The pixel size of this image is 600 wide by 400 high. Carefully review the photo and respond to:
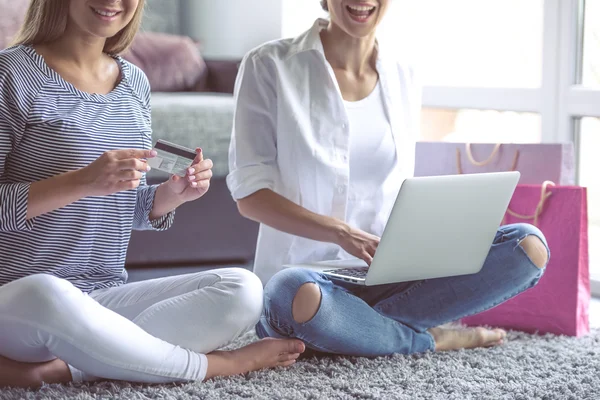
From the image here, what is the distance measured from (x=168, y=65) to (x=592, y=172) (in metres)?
1.33

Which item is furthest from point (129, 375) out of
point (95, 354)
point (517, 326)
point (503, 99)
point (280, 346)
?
point (503, 99)

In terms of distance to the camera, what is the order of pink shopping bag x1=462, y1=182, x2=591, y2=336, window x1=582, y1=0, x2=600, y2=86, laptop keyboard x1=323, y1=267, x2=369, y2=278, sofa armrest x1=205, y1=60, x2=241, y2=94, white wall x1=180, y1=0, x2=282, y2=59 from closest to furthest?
laptop keyboard x1=323, y1=267, x2=369, y2=278
pink shopping bag x1=462, y1=182, x2=591, y2=336
window x1=582, y1=0, x2=600, y2=86
sofa armrest x1=205, y1=60, x2=241, y2=94
white wall x1=180, y1=0, x2=282, y2=59

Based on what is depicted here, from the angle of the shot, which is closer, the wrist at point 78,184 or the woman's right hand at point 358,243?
the wrist at point 78,184

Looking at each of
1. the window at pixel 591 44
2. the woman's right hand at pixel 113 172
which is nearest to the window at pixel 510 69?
the window at pixel 591 44

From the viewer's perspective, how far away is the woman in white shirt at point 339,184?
1.66m

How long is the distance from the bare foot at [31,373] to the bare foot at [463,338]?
0.71 m

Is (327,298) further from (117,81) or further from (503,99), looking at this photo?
(503,99)

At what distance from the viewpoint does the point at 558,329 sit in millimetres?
1928

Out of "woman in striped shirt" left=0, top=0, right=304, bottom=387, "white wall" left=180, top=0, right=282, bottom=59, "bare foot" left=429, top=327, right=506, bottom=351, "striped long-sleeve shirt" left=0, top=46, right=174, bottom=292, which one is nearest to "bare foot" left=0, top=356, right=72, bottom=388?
"woman in striped shirt" left=0, top=0, right=304, bottom=387

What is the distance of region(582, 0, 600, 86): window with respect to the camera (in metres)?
2.42

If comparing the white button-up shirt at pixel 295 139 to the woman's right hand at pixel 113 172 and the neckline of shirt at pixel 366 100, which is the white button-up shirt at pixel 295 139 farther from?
the woman's right hand at pixel 113 172

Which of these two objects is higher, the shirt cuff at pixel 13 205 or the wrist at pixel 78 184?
the wrist at pixel 78 184

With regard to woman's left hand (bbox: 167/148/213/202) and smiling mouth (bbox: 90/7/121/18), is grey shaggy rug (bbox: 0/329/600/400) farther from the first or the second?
smiling mouth (bbox: 90/7/121/18)

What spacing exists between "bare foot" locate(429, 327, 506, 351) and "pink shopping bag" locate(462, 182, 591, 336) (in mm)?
178
